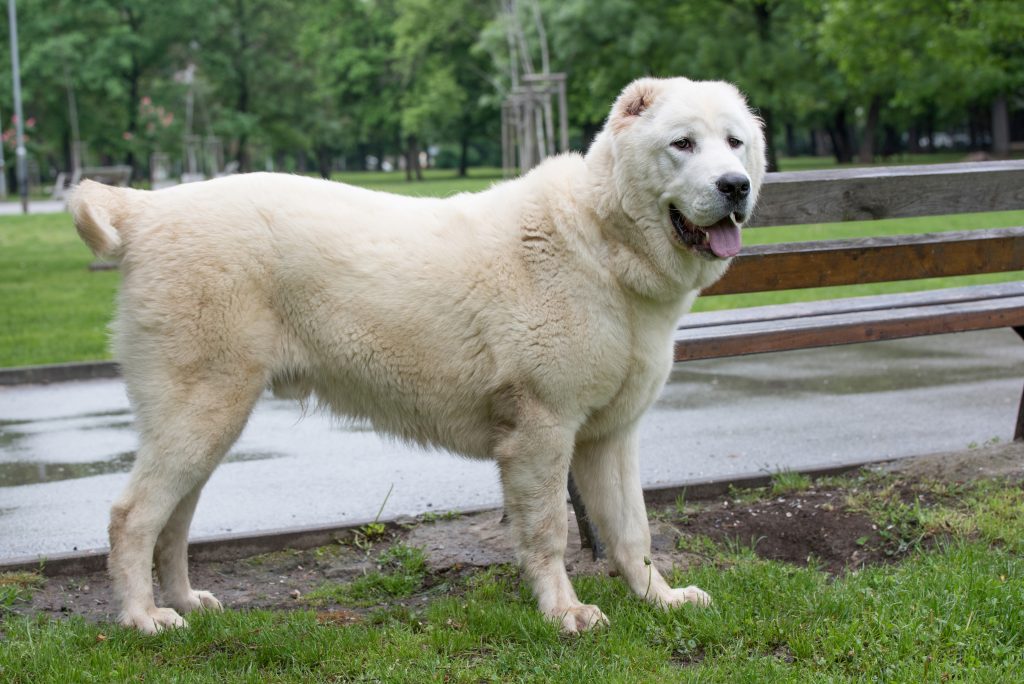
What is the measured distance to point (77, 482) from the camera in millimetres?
6590

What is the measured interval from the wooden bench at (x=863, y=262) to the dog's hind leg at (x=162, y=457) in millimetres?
1668

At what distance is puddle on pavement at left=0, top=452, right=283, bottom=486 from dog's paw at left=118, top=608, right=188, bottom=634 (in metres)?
2.81

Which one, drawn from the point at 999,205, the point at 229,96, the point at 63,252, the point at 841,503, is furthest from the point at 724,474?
the point at 229,96

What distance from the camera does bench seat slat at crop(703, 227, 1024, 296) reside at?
213 inches

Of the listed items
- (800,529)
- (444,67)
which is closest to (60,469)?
(800,529)

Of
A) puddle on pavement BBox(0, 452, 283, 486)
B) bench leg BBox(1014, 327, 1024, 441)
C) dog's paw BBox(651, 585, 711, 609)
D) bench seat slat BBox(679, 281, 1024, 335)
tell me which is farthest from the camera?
puddle on pavement BBox(0, 452, 283, 486)

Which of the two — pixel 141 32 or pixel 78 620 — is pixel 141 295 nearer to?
pixel 78 620

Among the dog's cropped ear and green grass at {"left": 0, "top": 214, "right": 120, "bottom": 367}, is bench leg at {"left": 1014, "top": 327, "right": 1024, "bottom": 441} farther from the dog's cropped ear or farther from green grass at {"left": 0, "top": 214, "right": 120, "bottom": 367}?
green grass at {"left": 0, "top": 214, "right": 120, "bottom": 367}

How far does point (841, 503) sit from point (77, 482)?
4144 millimetres

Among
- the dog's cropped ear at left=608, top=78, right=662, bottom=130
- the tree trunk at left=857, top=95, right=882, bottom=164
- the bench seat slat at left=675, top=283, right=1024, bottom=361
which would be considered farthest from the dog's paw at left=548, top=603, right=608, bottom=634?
the tree trunk at left=857, top=95, right=882, bottom=164

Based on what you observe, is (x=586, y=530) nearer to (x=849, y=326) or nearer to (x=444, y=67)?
(x=849, y=326)

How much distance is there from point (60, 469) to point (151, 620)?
10.3 ft

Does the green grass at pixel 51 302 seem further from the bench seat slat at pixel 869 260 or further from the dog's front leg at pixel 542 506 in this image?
the bench seat slat at pixel 869 260

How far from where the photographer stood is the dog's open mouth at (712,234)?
4.02 metres
